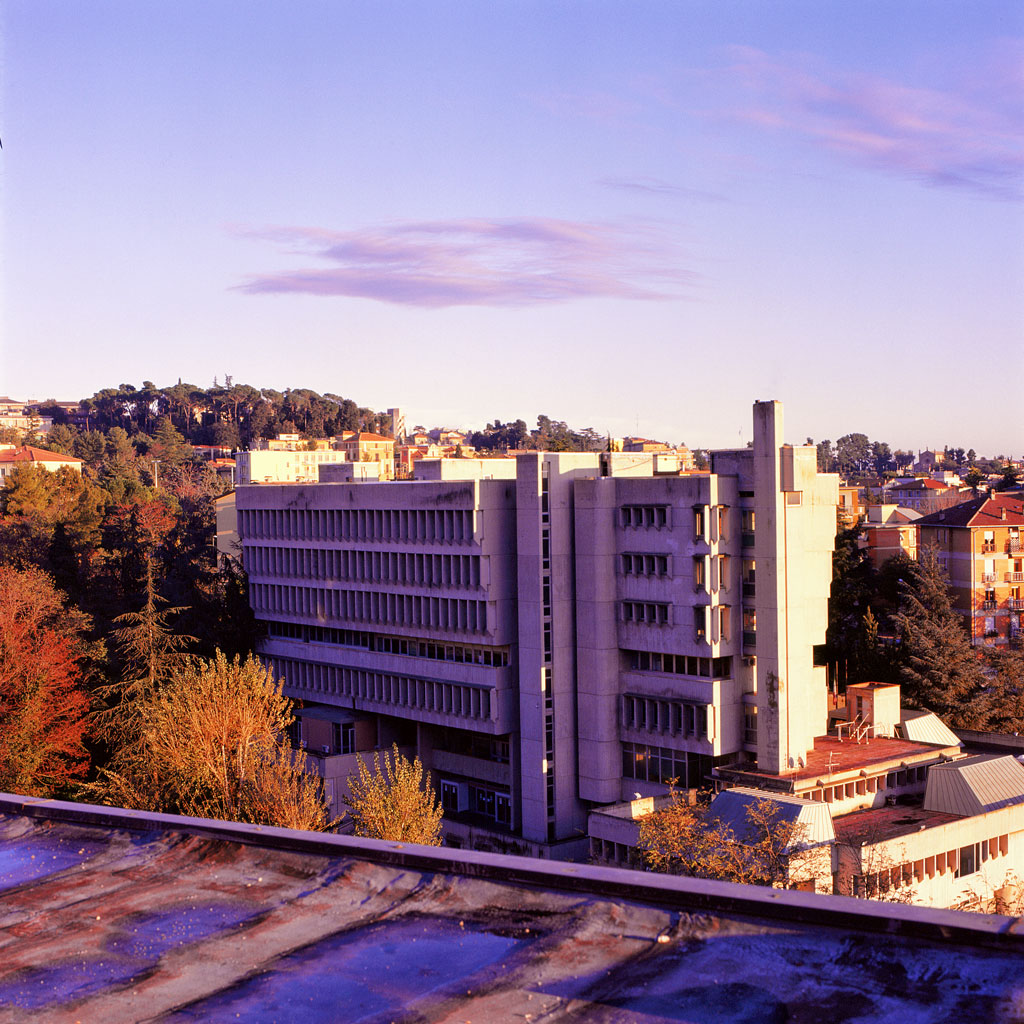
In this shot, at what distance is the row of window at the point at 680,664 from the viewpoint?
1654 inches

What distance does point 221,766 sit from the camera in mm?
34562

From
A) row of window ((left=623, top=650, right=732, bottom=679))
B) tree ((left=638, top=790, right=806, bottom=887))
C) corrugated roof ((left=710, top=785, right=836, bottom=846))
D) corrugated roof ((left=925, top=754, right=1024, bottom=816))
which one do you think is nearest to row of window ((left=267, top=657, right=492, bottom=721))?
row of window ((left=623, top=650, right=732, bottom=679))

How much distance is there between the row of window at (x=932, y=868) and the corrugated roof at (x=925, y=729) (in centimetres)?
845

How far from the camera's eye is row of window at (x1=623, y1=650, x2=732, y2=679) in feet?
138

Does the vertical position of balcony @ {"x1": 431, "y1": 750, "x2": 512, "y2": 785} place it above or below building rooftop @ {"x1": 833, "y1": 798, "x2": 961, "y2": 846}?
below

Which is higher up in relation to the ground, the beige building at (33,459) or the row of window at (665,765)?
the beige building at (33,459)

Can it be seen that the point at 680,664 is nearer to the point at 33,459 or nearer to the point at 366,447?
the point at 366,447

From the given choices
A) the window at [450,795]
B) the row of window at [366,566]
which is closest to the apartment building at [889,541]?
the window at [450,795]

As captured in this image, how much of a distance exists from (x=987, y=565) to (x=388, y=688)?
127 ft

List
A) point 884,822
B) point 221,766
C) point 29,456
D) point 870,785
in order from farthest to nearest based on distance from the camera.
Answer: point 29,456 → point 870,785 → point 884,822 → point 221,766

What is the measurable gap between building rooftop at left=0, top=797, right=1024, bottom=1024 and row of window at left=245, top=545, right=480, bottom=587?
3638 cm

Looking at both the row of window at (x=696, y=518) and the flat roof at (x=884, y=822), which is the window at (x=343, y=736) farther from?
the flat roof at (x=884, y=822)

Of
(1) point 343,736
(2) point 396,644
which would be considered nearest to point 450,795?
(1) point 343,736

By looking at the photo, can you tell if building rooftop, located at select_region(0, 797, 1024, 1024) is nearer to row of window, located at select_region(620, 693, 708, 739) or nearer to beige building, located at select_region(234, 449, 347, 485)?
row of window, located at select_region(620, 693, 708, 739)
